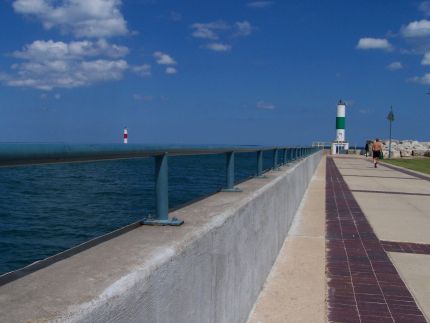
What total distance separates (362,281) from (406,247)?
202cm

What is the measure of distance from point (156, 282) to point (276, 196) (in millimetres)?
4303

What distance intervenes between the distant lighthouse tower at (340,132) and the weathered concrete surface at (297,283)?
56703mm

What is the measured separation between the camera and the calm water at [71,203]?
7.47 m

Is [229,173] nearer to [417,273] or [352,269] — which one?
[352,269]

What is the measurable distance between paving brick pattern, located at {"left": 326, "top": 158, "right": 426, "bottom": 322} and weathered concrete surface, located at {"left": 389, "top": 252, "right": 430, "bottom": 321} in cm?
8

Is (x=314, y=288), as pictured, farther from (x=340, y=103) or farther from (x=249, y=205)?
(x=340, y=103)

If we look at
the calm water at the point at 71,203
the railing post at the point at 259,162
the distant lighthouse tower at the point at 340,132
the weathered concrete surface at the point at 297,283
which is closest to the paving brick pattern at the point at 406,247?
the weathered concrete surface at the point at 297,283

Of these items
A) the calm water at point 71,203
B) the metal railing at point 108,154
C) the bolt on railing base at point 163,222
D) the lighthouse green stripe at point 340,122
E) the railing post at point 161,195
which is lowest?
the calm water at point 71,203

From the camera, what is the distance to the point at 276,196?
20.8ft

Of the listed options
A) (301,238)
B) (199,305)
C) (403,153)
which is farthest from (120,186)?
(403,153)

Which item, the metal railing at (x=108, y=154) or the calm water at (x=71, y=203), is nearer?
the metal railing at (x=108, y=154)

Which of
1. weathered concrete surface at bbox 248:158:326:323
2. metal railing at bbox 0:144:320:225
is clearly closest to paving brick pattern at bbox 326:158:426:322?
weathered concrete surface at bbox 248:158:326:323

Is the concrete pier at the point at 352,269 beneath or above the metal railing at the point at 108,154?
beneath

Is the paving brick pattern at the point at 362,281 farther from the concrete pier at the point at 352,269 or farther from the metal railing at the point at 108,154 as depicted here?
the metal railing at the point at 108,154
